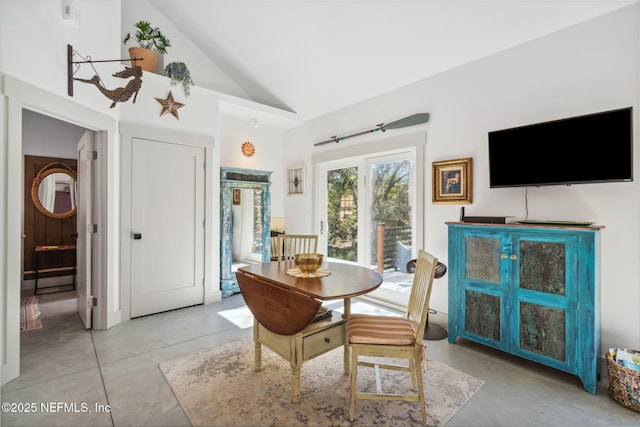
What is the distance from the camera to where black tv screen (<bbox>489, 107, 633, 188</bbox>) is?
1.96m

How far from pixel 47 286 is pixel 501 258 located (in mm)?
5623

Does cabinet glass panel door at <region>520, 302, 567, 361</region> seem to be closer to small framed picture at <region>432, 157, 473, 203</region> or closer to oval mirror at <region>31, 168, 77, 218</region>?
small framed picture at <region>432, 157, 473, 203</region>

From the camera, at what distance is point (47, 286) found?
432 cm

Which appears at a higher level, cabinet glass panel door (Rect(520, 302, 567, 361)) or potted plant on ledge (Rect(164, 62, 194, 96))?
potted plant on ledge (Rect(164, 62, 194, 96))

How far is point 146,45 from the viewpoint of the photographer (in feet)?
11.4

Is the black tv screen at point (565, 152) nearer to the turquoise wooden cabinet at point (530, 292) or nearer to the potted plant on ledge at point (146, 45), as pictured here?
the turquoise wooden cabinet at point (530, 292)

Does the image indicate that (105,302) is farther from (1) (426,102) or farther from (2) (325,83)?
(1) (426,102)

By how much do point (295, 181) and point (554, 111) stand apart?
336cm

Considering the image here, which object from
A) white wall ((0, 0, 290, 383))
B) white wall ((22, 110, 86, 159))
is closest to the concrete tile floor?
white wall ((0, 0, 290, 383))

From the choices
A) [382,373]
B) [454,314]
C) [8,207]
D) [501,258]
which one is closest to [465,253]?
[501,258]

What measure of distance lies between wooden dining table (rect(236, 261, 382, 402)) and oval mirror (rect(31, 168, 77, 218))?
3.86 meters

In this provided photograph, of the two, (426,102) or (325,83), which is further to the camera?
(325,83)

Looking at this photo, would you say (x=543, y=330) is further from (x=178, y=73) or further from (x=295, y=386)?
(x=178, y=73)

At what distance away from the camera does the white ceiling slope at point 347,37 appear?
2.42 meters
